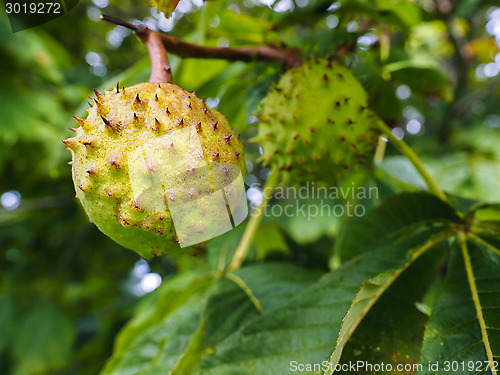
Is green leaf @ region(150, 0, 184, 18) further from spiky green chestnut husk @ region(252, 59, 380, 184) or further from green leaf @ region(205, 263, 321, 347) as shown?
green leaf @ region(205, 263, 321, 347)

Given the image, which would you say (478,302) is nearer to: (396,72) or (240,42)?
(396,72)

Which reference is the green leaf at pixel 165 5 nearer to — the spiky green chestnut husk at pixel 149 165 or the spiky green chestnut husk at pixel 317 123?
the spiky green chestnut husk at pixel 149 165

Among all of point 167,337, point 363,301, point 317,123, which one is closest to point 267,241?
point 167,337

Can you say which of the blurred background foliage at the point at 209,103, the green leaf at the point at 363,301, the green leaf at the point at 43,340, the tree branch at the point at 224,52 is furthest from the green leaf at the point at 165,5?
the green leaf at the point at 43,340

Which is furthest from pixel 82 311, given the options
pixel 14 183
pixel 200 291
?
pixel 200 291

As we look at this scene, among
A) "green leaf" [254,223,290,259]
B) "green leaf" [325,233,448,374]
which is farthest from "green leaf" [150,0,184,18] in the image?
"green leaf" [254,223,290,259]

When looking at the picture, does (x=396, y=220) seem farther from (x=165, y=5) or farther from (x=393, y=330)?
(x=165, y=5)

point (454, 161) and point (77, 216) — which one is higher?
point (454, 161)
